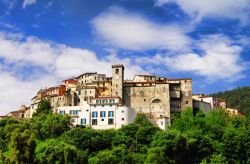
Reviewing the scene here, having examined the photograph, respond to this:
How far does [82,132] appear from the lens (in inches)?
2879

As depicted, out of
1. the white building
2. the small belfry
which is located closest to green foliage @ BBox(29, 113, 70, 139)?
the white building

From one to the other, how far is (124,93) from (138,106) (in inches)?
155

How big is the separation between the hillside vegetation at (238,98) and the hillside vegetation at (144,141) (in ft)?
242

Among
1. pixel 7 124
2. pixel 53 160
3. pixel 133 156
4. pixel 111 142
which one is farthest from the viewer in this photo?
pixel 7 124

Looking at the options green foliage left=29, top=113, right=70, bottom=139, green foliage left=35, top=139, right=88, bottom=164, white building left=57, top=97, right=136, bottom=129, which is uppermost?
white building left=57, top=97, right=136, bottom=129

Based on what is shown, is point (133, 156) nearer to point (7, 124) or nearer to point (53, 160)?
point (53, 160)

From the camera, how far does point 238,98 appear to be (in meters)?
168

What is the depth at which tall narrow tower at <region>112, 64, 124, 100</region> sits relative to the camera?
289 ft

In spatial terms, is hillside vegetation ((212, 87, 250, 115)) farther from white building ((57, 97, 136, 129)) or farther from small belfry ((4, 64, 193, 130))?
white building ((57, 97, 136, 129))

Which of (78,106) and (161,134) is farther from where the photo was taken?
(78,106)

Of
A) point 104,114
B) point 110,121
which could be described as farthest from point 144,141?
point 104,114

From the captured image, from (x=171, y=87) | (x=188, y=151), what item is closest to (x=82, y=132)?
(x=188, y=151)

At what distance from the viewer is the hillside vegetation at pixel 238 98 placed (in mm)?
157212

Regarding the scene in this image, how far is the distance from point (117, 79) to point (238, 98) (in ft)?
300
